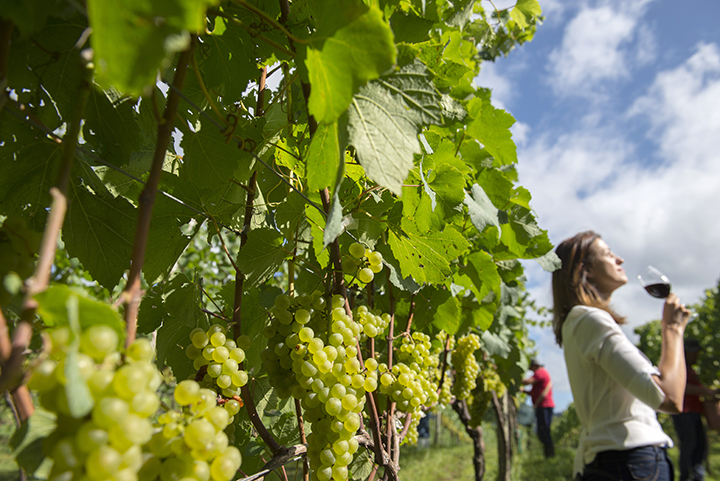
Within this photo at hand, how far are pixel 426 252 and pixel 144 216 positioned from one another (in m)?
0.78

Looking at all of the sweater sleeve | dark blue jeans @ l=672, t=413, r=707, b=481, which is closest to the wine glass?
the sweater sleeve

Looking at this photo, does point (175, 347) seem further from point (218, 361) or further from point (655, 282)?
point (655, 282)

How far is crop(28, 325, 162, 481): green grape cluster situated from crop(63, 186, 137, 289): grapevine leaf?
1.54 ft

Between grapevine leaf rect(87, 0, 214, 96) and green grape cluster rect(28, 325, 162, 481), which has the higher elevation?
grapevine leaf rect(87, 0, 214, 96)

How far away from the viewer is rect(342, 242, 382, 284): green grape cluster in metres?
0.98

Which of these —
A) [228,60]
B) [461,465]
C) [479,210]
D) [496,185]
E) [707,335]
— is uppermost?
[707,335]

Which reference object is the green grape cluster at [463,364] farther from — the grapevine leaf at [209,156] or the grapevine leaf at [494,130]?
the grapevine leaf at [209,156]

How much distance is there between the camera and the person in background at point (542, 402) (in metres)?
9.97

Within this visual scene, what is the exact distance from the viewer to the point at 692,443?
6328mm

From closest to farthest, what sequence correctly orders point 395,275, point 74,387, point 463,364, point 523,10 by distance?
1. point 74,387
2. point 395,275
3. point 523,10
4. point 463,364

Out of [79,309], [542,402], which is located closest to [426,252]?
[79,309]

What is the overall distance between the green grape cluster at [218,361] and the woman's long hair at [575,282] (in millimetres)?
2711

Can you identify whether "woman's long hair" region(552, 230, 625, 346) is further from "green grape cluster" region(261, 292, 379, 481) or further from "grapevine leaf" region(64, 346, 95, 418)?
"grapevine leaf" region(64, 346, 95, 418)

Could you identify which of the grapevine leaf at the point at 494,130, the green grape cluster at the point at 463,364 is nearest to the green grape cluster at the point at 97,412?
the grapevine leaf at the point at 494,130
